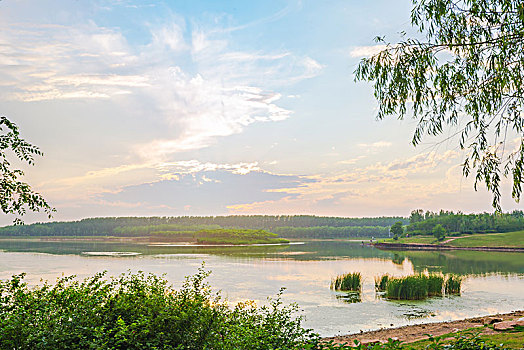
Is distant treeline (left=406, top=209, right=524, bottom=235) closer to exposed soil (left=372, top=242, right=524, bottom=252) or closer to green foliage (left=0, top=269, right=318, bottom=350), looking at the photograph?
exposed soil (left=372, top=242, right=524, bottom=252)

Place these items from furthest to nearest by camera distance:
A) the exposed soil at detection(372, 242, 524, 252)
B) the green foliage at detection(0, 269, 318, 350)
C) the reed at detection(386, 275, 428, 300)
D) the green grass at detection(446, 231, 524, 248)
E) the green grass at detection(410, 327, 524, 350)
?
the green grass at detection(446, 231, 524, 248) → the exposed soil at detection(372, 242, 524, 252) → the reed at detection(386, 275, 428, 300) → the green grass at detection(410, 327, 524, 350) → the green foliage at detection(0, 269, 318, 350)

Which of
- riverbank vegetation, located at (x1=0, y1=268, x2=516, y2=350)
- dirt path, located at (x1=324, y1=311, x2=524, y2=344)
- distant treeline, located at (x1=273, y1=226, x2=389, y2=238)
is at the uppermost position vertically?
riverbank vegetation, located at (x1=0, y1=268, x2=516, y2=350)

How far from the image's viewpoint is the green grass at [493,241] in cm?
6406

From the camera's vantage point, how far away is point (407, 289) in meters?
17.7

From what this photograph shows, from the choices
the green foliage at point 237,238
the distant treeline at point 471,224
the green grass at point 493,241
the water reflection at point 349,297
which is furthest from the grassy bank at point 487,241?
the water reflection at point 349,297

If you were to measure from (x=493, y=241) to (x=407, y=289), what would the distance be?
194ft

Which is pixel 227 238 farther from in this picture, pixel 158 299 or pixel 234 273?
pixel 158 299

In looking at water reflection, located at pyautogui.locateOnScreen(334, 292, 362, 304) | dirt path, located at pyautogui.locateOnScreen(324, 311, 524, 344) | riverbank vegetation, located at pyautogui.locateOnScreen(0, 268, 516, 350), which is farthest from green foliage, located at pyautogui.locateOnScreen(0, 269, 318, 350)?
water reflection, located at pyautogui.locateOnScreen(334, 292, 362, 304)

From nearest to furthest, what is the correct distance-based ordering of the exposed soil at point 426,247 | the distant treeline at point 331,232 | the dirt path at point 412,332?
1. the dirt path at point 412,332
2. the exposed soil at point 426,247
3. the distant treeline at point 331,232

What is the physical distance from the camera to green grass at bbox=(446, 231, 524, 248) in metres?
64.1

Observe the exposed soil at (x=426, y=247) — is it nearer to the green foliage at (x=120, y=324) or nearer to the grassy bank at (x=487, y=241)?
the grassy bank at (x=487, y=241)

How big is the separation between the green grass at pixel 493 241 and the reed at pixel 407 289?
53826 mm

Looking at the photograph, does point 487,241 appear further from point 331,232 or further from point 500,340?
point 331,232

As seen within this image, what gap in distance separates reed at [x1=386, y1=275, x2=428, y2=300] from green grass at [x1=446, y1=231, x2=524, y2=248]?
177ft
